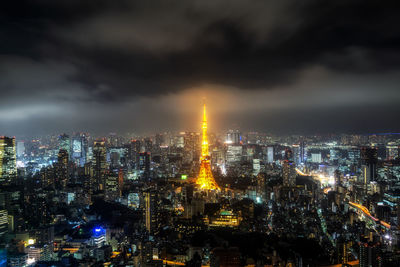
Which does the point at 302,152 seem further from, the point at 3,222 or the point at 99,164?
the point at 3,222

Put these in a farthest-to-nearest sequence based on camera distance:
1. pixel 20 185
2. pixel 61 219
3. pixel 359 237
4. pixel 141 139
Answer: pixel 141 139 → pixel 20 185 → pixel 61 219 → pixel 359 237

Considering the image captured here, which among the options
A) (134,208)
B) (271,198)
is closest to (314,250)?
(271,198)

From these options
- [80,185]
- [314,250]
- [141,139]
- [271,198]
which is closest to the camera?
[314,250]

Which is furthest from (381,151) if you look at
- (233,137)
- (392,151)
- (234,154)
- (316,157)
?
(233,137)

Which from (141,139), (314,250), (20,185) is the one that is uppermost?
(141,139)

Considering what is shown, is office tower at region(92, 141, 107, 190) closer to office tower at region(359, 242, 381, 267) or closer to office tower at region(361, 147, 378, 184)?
office tower at region(359, 242, 381, 267)

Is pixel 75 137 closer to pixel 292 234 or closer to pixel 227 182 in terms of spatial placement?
pixel 227 182

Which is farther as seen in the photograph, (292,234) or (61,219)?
(61,219)

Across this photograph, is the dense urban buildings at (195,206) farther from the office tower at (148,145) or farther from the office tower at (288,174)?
the office tower at (148,145)
